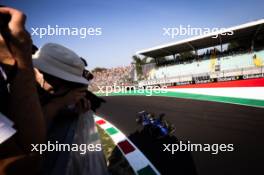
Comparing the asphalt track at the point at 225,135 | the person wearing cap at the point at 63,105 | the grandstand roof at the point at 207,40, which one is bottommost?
the asphalt track at the point at 225,135

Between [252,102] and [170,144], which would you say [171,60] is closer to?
[252,102]

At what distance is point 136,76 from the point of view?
1101 inches

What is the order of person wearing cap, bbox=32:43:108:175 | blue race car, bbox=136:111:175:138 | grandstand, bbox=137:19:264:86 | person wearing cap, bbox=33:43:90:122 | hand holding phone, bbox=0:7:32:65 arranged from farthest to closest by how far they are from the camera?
grandstand, bbox=137:19:264:86, blue race car, bbox=136:111:175:138, person wearing cap, bbox=33:43:90:122, person wearing cap, bbox=32:43:108:175, hand holding phone, bbox=0:7:32:65

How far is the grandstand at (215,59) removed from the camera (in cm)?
1717

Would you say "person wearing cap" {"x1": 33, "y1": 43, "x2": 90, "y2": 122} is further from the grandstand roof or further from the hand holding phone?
the grandstand roof

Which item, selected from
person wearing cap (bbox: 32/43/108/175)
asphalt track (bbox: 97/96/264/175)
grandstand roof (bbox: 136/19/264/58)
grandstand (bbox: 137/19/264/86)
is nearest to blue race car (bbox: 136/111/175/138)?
asphalt track (bbox: 97/96/264/175)

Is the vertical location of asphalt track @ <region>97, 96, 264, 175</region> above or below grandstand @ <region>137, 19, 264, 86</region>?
below

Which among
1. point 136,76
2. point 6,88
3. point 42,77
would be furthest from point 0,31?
point 136,76

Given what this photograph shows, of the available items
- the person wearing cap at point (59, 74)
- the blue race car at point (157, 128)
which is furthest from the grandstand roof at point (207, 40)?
the person wearing cap at point (59, 74)

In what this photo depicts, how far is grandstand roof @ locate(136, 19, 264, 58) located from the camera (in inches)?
713

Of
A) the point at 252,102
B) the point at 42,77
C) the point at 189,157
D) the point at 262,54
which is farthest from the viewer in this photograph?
the point at 262,54

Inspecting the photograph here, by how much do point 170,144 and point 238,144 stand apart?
4.89ft

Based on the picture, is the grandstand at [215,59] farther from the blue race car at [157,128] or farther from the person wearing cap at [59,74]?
the person wearing cap at [59,74]

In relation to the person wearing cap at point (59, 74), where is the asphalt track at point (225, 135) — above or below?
below
